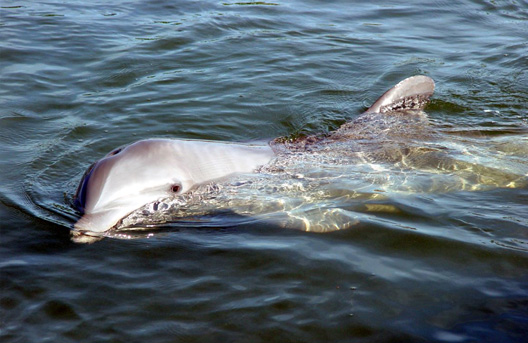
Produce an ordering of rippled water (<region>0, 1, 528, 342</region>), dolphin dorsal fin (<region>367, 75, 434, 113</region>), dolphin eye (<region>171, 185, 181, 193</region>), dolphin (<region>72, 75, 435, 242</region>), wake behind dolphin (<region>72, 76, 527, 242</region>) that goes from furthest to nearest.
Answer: dolphin dorsal fin (<region>367, 75, 434, 113</region>) < dolphin eye (<region>171, 185, 181, 193</region>) < wake behind dolphin (<region>72, 76, 527, 242</region>) < dolphin (<region>72, 75, 435, 242</region>) < rippled water (<region>0, 1, 528, 342</region>)

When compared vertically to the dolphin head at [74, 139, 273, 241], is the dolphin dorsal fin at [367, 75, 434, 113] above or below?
above

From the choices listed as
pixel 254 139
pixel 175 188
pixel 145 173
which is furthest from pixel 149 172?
pixel 254 139

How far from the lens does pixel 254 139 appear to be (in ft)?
27.4

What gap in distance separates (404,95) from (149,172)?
426 centimetres

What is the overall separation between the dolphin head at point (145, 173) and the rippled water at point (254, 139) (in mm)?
265

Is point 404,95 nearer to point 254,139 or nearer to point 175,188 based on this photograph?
point 254,139

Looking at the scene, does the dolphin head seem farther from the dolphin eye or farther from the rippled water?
the rippled water

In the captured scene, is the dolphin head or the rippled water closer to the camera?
the rippled water

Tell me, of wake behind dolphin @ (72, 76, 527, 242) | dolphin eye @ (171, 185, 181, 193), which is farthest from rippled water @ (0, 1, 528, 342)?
dolphin eye @ (171, 185, 181, 193)

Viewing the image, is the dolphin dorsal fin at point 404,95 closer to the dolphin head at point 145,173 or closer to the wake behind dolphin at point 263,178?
the wake behind dolphin at point 263,178

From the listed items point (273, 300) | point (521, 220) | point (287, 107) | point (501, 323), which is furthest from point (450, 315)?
point (287, 107)

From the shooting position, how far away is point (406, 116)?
348 inches

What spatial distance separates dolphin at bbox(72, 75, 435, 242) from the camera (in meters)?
5.85

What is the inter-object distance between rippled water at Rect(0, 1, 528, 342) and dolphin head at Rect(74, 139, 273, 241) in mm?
265
